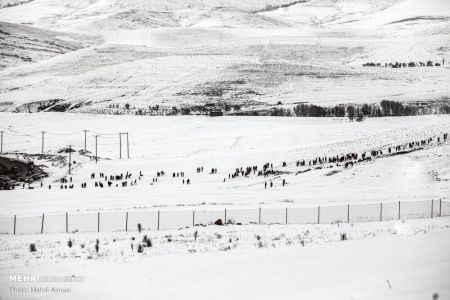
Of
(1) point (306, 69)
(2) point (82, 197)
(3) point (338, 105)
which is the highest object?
(1) point (306, 69)

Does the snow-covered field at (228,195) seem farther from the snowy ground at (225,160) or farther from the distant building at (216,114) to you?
the distant building at (216,114)

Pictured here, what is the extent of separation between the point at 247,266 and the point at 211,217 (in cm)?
1607

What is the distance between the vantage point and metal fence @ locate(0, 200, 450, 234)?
28.5 meters

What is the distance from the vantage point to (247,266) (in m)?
15.9

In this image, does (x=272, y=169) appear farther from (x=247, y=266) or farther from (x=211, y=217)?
(x=247, y=266)

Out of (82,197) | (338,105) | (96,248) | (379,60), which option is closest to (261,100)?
(338,105)

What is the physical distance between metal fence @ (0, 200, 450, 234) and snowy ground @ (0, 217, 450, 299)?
4.96m

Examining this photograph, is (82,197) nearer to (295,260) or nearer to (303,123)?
(295,260)

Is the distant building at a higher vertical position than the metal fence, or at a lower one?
higher

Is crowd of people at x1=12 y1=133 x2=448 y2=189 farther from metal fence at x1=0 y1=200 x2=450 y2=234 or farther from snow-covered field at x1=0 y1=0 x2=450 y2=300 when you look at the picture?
metal fence at x1=0 y1=200 x2=450 y2=234

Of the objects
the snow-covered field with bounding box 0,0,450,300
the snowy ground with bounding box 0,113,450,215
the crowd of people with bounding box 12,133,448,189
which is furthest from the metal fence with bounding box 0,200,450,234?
the crowd of people with bounding box 12,133,448,189

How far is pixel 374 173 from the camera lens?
47406mm

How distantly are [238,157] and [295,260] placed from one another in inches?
1957

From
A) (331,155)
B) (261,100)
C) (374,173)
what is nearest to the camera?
(374,173)
